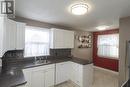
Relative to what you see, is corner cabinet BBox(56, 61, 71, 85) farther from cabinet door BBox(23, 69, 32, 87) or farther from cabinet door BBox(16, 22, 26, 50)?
cabinet door BBox(16, 22, 26, 50)

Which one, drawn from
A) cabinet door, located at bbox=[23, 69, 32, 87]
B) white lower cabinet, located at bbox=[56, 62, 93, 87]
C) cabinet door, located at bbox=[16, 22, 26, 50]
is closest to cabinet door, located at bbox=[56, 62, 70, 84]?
white lower cabinet, located at bbox=[56, 62, 93, 87]

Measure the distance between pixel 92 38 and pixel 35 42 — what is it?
3.74 metres

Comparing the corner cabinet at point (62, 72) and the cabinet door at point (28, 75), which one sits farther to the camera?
the corner cabinet at point (62, 72)

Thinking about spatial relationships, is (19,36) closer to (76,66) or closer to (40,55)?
(40,55)

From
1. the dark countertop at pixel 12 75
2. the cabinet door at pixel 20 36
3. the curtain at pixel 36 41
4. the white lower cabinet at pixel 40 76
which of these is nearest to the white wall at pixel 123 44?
the dark countertop at pixel 12 75

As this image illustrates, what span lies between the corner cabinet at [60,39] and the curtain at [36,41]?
11.5 inches

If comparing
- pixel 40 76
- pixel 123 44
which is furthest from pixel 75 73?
pixel 123 44

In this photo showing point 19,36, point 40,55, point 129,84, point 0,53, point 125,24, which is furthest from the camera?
point 40,55

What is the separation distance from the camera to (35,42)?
320cm

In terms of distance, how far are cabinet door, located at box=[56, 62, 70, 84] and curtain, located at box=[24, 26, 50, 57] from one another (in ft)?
2.73

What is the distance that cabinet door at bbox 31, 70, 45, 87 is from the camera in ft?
8.26

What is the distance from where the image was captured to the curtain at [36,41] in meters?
3.02

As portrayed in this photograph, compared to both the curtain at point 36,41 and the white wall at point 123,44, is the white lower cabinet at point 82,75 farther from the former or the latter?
the curtain at point 36,41

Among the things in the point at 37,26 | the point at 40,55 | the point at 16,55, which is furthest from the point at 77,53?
the point at 16,55
